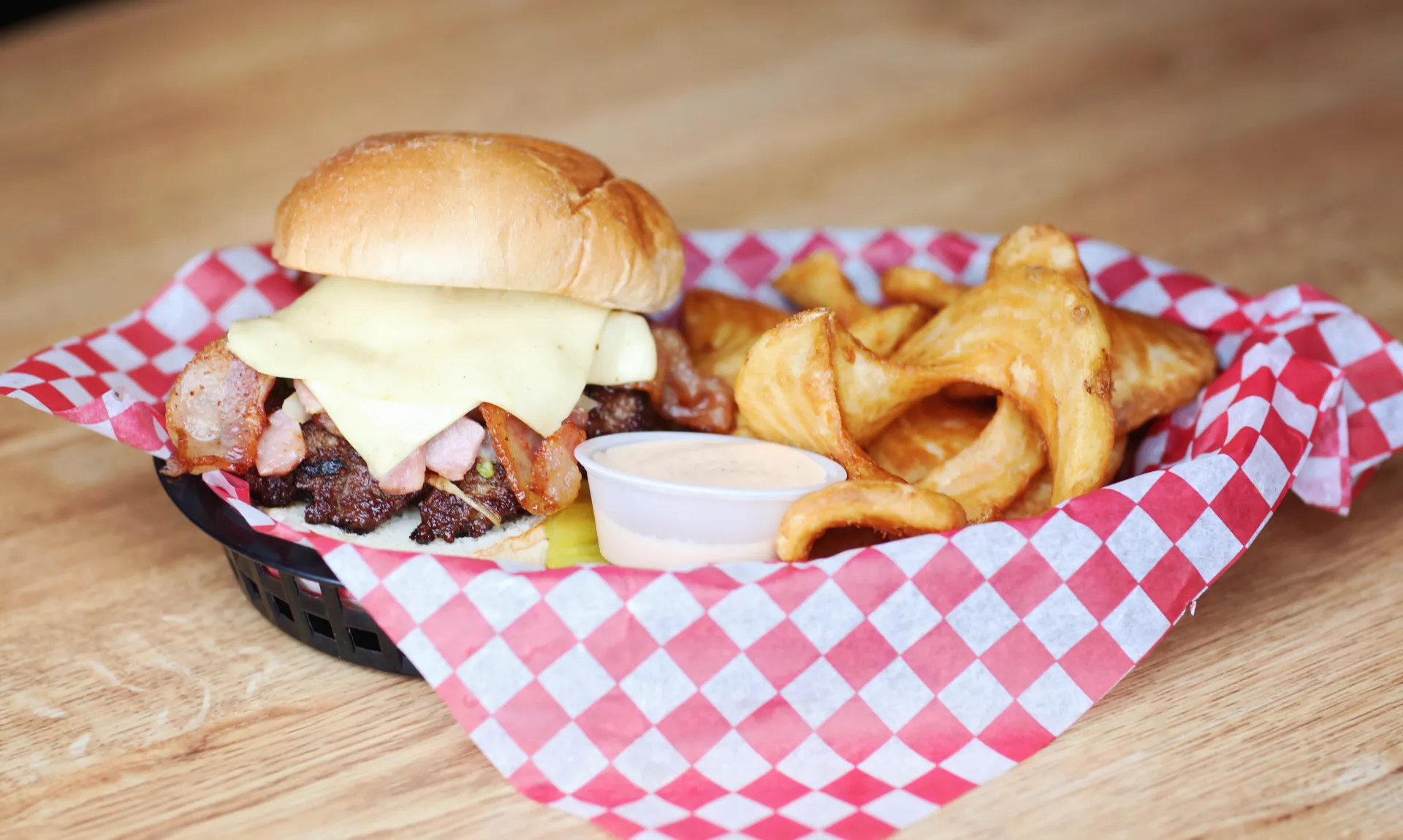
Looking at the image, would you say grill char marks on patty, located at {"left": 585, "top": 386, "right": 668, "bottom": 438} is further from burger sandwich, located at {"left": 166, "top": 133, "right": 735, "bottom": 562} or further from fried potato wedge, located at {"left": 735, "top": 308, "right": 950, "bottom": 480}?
fried potato wedge, located at {"left": 735, "top": 308, "right": 950, "bottom": 480}

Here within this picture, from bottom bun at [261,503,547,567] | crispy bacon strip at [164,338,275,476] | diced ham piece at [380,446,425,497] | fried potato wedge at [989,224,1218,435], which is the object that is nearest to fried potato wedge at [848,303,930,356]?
fried potato wedge at [989,224,1218,435]

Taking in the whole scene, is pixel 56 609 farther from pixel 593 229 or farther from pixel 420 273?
pixel 593 229

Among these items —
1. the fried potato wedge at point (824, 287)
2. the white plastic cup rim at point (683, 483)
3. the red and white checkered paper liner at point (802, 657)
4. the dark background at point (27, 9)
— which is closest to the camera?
the red and white checkered paper liner at point (802, 657)

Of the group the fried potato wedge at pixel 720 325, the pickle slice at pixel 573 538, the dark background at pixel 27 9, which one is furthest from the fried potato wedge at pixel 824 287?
the dark background at pixel 27 9

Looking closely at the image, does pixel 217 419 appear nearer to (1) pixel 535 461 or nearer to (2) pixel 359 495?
(2) pixel 359 495

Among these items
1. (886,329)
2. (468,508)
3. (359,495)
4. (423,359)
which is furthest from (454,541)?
(886,329)

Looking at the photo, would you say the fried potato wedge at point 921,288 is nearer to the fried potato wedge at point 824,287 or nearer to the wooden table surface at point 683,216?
the fried potato wedge at point 824,287
